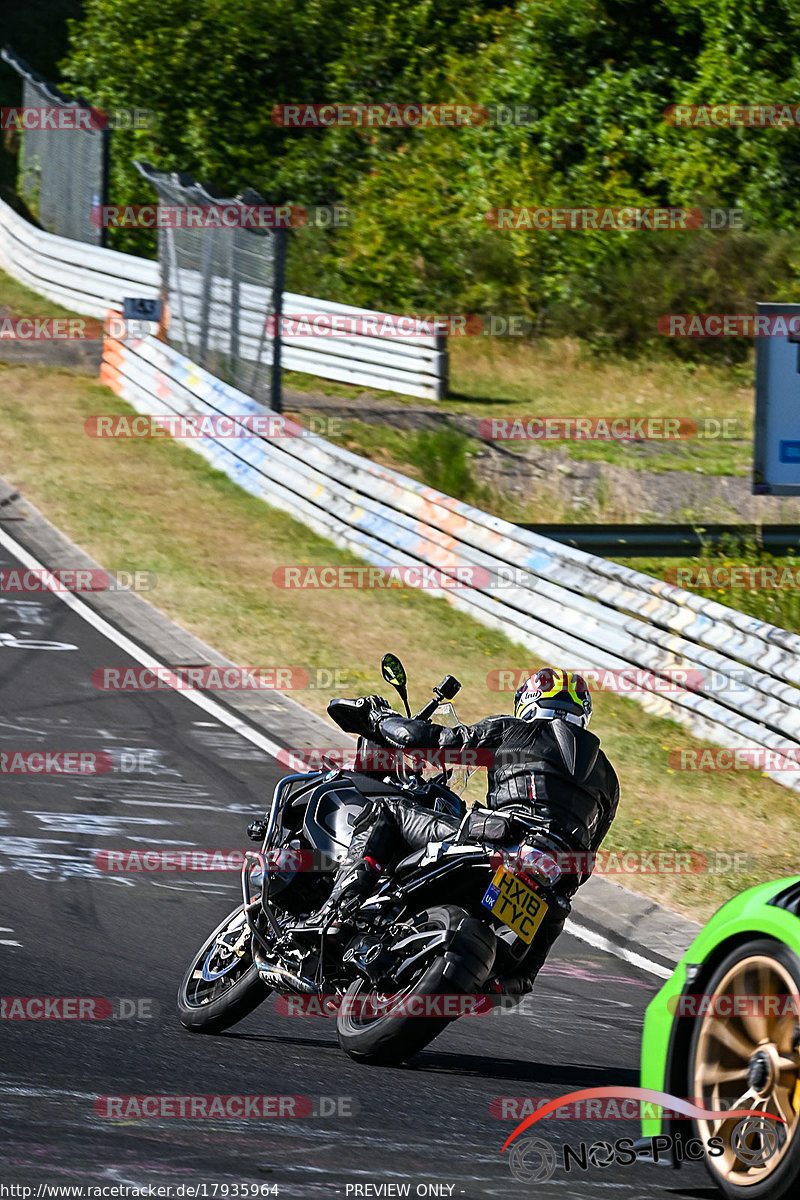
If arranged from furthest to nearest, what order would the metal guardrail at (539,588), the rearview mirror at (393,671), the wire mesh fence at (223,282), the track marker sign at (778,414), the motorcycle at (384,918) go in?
the wire mesh fence at (223,282), the track marker sign at (778,414), the metal guardrail at (539,588), the rearview mirror at (393,671), the motorcycle at (384,918)

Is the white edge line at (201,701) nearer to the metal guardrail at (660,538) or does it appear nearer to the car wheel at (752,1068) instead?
the car wheel at (752,1068)

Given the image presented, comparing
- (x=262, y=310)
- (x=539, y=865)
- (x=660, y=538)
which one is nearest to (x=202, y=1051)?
(x=539, y=865)

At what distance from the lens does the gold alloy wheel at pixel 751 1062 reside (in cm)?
472

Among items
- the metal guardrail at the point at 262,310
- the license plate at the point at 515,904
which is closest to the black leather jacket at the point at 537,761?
the license plate at the point at 515,904

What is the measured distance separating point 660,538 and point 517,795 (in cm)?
1225

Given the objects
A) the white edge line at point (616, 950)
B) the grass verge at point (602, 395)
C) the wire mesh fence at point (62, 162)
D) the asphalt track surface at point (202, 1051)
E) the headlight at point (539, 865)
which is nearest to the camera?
the asphalt track surface at point (202, 1051)

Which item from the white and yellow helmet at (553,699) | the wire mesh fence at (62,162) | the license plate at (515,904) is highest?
the wire mesh fence at (62,162)

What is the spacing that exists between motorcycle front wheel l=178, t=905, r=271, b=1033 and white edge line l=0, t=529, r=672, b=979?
3.82 feet

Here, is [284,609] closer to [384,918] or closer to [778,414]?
[778,414]

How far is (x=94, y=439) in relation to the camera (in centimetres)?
2312

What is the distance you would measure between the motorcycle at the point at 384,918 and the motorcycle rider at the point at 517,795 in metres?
0.04

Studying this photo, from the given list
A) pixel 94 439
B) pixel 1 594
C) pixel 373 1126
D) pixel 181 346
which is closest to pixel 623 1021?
pixel 373 1126

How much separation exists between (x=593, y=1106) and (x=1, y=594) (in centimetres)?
1179

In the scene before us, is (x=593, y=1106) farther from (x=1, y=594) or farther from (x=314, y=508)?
(x=314, y=508)
